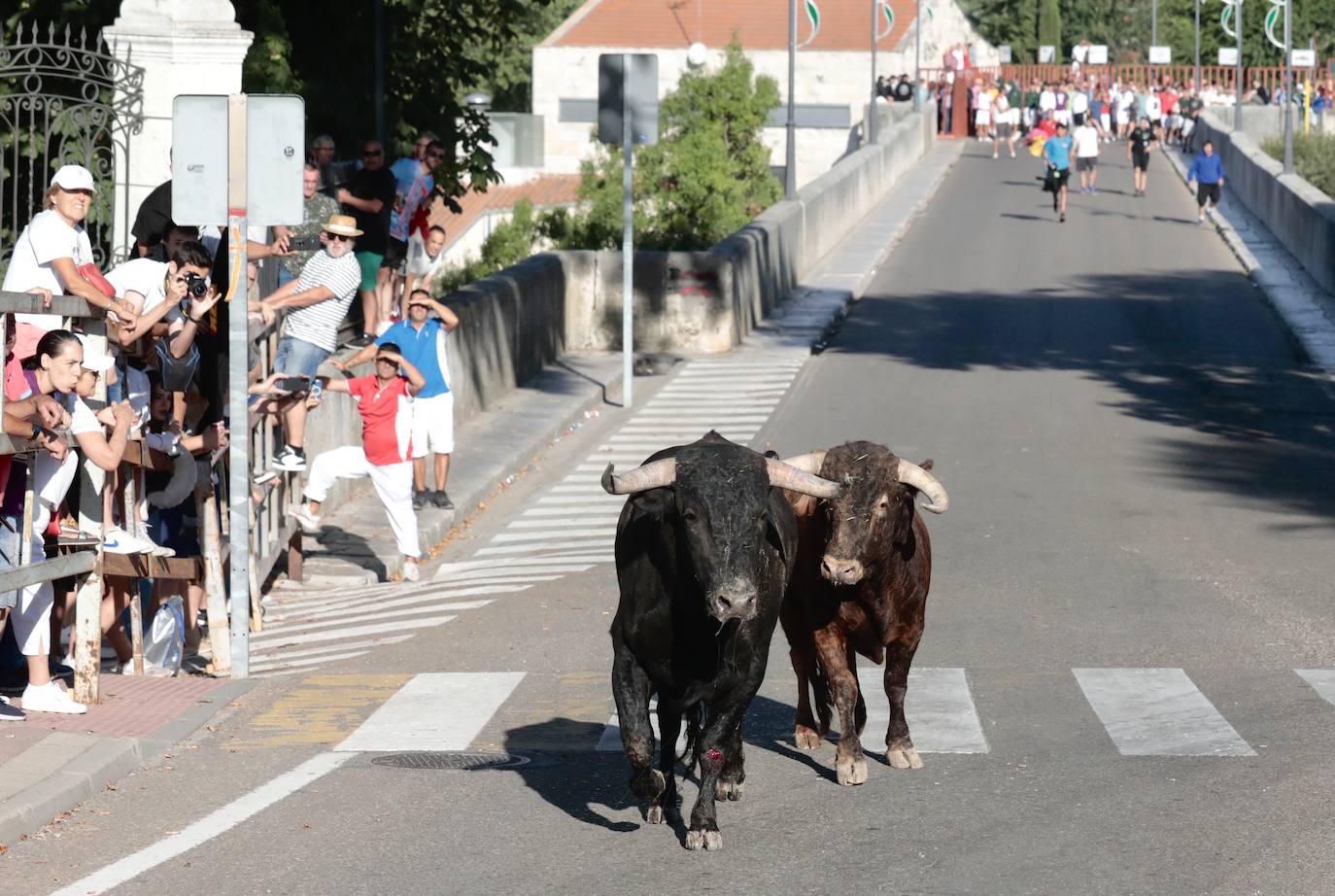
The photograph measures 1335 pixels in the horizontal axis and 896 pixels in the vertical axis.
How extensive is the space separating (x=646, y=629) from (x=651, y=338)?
20.0m

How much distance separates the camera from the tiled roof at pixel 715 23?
3477 inches

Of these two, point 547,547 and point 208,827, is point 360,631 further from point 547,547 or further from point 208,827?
point 208,827

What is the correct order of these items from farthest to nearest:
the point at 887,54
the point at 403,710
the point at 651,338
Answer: the point at 887,54
the point at 651,338
the point at 403,710

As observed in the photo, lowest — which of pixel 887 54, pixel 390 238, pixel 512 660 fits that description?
pixel 512 660

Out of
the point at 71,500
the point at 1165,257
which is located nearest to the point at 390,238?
the point at 71,500

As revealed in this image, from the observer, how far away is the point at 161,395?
1217 cm

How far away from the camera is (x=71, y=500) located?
37.1 feet

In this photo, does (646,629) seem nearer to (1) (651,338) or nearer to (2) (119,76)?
(2) (119,76)

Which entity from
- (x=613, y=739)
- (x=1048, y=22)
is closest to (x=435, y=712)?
(x=613, y=739)

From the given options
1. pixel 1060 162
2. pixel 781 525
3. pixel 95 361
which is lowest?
pixel 781 525

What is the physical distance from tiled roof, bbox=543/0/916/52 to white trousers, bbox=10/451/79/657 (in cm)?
7790

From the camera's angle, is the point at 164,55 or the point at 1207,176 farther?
the point at 1207,176

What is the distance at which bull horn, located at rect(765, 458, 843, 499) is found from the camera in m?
8.36

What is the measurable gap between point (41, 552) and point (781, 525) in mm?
4033
